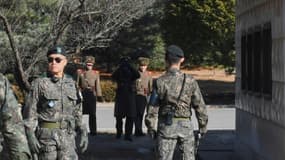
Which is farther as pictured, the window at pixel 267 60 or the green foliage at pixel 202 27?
the green foliage at pixel 202 27

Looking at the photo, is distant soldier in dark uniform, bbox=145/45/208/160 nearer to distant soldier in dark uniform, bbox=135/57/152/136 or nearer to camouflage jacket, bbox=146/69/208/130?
camouflage jacket, bbox=146/69/208/130

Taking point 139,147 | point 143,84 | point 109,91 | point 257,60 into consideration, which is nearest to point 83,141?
point 257,60

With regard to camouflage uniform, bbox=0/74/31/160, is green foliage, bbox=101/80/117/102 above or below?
below

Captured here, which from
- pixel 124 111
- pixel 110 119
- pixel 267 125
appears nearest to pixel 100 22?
pixel 124 111

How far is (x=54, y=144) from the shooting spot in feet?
25.3

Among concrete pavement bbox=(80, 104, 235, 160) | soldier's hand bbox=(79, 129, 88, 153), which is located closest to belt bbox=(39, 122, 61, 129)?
soldier's hand bbox=(79, 129, 88, 153)

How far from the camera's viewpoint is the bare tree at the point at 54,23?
1579cm

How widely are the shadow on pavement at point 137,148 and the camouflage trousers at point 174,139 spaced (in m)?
3.37

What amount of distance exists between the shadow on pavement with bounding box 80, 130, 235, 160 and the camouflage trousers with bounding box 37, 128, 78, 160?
4.27 m

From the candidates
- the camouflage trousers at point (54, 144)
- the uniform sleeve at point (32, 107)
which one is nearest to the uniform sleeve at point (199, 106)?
the camouflage trousers at point (54, 144)

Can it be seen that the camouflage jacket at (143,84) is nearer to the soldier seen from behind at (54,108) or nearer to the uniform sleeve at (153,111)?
the uniform sleeve at (153,111)

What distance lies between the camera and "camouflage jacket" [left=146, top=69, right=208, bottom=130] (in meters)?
8.41

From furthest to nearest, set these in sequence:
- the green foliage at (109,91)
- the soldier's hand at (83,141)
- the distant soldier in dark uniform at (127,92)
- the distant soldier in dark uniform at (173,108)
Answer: the green foliage at (109,91) < the distant soldier in dark uniform at (127,92) < the distant soldier in dark uniform at (173,108) < the soldier's hand at (83,141)

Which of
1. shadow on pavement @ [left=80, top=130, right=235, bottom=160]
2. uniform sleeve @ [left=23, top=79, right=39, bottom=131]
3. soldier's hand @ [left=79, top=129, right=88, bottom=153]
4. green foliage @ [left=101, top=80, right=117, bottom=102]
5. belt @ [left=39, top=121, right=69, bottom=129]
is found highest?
uniform sleeve @ [left=23, top=79, right=39, bottom=131]
